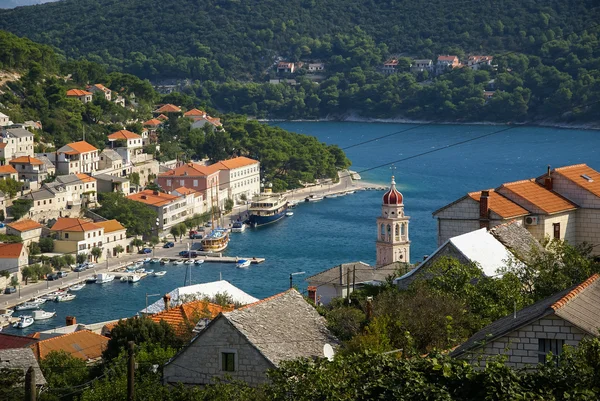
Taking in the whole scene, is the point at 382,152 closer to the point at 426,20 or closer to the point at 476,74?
the point at 476,74

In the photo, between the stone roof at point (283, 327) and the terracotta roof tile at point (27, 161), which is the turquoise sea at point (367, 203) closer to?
the terracotta roof tile at point (27, 161)

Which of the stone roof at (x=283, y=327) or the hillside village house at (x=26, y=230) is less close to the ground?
the stone roof at (x=283, y=327)

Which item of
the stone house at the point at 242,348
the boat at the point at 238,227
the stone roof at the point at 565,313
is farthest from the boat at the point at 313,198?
the stone roof at the point at 565,313

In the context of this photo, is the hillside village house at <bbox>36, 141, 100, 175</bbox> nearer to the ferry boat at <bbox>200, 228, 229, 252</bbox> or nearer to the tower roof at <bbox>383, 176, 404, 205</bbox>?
the ferry boat at <bbox>200, 228, 229, 252</bbox>

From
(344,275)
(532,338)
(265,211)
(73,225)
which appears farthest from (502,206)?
(265,211)

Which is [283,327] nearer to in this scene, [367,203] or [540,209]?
[540,209]

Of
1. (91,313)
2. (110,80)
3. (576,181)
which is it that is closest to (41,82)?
(110,80)

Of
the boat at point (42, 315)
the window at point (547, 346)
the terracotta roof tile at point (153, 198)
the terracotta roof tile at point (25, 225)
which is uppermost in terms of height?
the window at point (547, 346)
